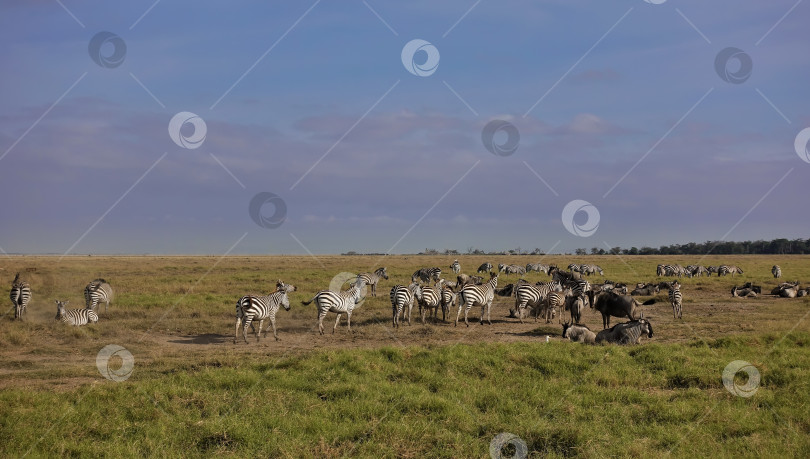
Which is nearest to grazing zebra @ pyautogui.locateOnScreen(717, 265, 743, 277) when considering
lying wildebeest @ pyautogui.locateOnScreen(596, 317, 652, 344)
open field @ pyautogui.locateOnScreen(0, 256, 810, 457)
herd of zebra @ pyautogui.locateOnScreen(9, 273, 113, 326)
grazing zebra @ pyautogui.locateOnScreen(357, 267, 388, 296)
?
grazing zebra @ pyautogui.locateOnScreen(357, 267, 388, 296)

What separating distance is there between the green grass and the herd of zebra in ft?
31.5

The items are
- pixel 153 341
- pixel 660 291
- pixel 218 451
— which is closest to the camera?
pixel 218 451

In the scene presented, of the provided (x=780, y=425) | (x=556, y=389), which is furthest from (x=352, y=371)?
(x=780, y=425)

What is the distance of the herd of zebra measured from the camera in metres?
21.0

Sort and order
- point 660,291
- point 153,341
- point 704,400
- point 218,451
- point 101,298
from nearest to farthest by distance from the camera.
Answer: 1. point 218,451
2. point 704,400
3. point 153,341
4. point 101,298
5. point 660,291

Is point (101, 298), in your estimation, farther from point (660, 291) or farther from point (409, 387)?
point (660, 291)

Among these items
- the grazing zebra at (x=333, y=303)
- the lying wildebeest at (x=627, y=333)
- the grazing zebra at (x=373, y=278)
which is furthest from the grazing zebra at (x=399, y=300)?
the lying wildebeest at (x=627, y=333)

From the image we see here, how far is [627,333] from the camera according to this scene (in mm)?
16141

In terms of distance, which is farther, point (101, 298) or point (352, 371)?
point (101, 298)

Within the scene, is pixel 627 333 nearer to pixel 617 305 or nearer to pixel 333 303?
pixel 617 305

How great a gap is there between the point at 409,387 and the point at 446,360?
84.8 inches

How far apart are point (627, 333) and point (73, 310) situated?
740 inches

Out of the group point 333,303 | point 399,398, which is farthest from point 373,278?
point 399,398

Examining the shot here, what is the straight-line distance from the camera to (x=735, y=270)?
55.8m
